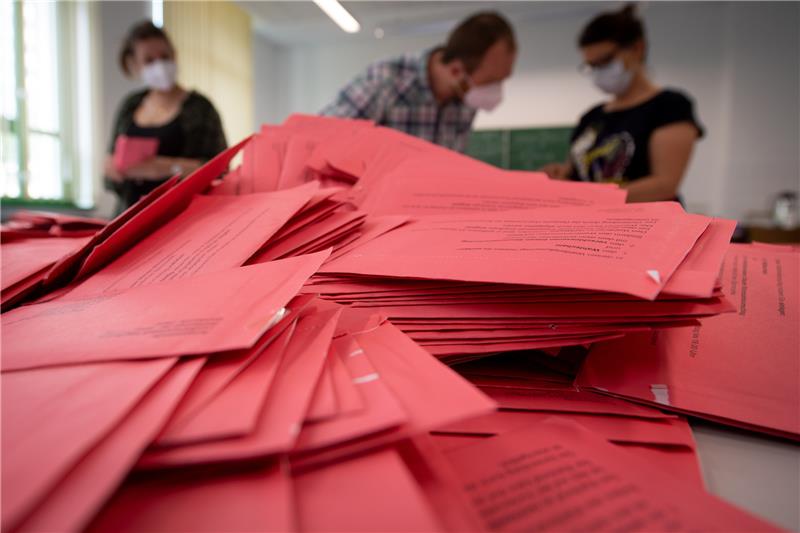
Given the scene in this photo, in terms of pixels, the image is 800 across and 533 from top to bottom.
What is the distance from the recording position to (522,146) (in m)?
5.09

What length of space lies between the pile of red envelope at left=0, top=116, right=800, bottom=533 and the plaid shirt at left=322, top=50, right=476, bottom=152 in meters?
1.07

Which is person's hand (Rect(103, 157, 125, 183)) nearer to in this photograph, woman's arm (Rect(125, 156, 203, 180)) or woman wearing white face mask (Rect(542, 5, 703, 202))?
woman's arm (Rect(125, 156, 203, 180))

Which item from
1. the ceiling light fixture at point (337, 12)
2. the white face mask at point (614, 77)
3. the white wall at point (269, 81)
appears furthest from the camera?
the white wall at point (269, 81)

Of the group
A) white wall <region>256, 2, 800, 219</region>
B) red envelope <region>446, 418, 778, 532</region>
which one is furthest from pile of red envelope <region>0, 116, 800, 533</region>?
white wall <region>256, 2, 800, 219</region>

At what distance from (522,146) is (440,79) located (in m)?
3.54

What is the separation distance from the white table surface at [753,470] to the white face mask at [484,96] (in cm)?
169

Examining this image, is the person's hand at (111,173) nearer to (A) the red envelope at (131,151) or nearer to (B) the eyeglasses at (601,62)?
(A) the red envelope at (131,151)

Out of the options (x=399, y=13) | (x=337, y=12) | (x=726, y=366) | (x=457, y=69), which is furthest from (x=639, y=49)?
(x=399, y=13)

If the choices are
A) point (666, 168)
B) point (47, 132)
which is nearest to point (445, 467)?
point (666, 168)

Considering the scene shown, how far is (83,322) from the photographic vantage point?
1.24 feet

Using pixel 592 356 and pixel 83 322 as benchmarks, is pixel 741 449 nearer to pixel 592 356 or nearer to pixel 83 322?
pixel 592 356

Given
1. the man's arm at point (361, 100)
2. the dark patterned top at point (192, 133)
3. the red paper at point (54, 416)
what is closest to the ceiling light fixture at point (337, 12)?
the dark patterned top at point (192, 133)

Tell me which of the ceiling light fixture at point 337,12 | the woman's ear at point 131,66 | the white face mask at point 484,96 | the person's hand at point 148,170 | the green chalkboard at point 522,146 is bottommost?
the person's hand at point 148,170

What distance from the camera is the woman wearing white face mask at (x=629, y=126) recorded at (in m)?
1.50
